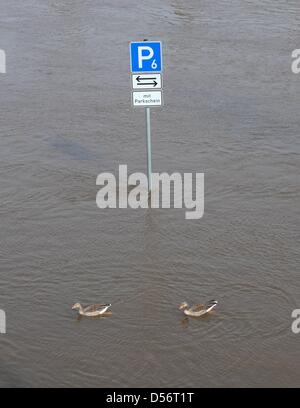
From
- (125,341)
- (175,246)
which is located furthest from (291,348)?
(175,246)

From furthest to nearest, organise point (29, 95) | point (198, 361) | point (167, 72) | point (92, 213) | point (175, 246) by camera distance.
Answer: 1. point (167, 72)
2. point (29, 95)
3. point (92, 213)
4. point (175, 246)
5. point (198, 361)

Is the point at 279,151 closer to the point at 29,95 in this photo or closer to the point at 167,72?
the point at 167,72

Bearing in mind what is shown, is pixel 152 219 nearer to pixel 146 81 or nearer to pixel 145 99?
pixel 145 99

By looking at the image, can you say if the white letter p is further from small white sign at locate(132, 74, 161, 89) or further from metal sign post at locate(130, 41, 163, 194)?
small white sign at locate(132, 74, 161, 89)

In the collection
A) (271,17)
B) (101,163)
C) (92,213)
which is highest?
(271,17)

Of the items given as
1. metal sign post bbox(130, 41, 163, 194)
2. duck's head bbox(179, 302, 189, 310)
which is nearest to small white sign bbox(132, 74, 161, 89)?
metal sign post bbox(130, 41, 163, 194)

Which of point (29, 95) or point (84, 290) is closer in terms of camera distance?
point (84, 290)
